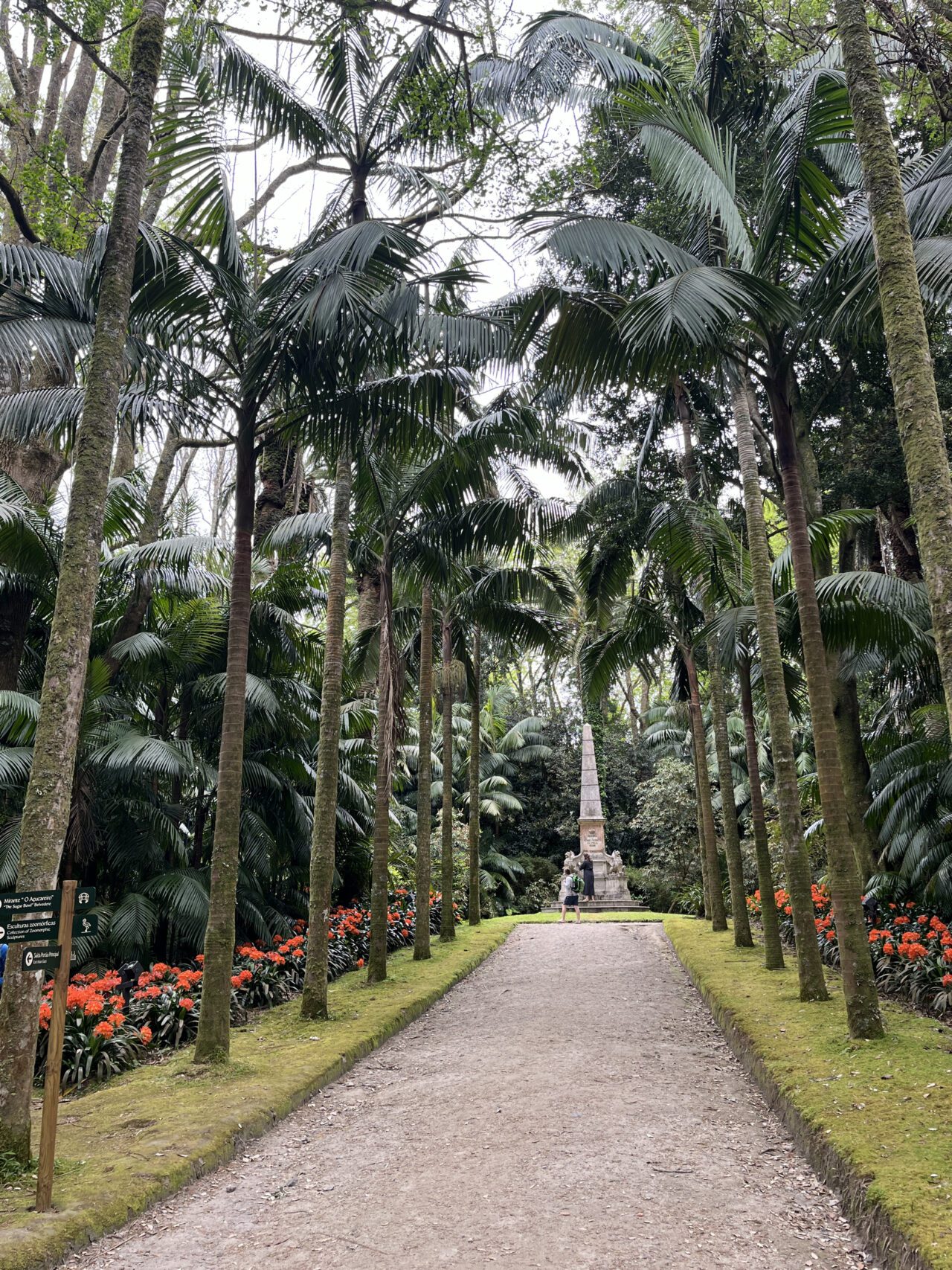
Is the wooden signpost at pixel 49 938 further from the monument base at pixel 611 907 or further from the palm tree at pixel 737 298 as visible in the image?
the monument base at pixel 611 907

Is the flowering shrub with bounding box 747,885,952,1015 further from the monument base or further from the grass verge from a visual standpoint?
the monument base

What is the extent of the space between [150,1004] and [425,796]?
5.53 m

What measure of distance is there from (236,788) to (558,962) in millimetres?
7694

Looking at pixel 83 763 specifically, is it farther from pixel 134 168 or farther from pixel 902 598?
pixel 902 598

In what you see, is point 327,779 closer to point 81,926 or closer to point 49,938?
point 81,926

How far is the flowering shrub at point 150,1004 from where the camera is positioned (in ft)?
22.8

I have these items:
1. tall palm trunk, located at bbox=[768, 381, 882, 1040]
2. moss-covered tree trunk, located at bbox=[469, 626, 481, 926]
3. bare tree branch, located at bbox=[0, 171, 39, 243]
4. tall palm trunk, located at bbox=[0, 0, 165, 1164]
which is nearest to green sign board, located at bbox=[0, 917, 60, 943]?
tall palm trunk, located at bbox=[0, 0, 165, 1164]

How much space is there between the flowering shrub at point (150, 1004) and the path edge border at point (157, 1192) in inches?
54.2

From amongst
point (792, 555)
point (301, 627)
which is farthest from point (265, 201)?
point (792, 555)

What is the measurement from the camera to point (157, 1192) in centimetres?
428

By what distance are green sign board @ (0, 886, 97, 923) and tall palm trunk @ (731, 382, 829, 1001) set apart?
6110 mm

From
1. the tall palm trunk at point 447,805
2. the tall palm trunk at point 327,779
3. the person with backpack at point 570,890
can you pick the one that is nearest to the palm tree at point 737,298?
the tall palm trunk at point 327,779

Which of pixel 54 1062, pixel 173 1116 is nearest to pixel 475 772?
pixel 173 1116

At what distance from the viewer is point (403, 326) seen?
7641mm
